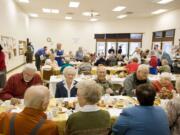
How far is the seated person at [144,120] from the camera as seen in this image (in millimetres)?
1732

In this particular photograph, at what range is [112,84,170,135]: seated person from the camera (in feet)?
5.68

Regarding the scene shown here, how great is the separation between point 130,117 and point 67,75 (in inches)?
71.5

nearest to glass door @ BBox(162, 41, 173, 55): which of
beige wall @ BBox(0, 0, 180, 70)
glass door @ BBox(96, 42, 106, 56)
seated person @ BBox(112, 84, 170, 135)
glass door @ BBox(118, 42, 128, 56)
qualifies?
beige wall @ BBox(0, 0, 180, 70)

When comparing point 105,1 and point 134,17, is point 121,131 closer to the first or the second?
point 105,1

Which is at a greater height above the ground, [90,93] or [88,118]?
[90,93]

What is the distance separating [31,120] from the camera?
1.60m

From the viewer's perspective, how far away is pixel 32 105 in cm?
166

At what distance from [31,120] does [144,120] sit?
0.94 meters

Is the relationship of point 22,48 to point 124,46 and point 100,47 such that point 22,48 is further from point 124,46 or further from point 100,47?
point 124,46

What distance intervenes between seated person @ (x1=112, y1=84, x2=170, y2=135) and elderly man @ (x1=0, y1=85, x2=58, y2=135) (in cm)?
61

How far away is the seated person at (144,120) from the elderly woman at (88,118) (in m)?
0.15

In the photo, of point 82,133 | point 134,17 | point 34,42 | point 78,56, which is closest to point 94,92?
point 82,133

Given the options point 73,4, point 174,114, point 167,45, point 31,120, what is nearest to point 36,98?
point 31,120

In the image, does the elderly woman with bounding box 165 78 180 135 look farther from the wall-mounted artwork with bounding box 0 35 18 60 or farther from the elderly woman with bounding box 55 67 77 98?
the wall-mounted artwork with bounding box 0 35 18 60
